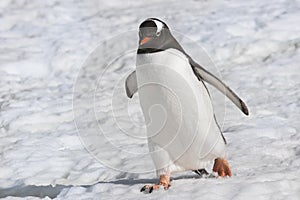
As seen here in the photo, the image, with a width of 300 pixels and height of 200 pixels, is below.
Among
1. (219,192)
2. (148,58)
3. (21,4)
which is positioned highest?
(148,58)

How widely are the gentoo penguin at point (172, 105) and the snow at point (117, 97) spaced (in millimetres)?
150

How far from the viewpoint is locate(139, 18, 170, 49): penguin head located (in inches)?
137

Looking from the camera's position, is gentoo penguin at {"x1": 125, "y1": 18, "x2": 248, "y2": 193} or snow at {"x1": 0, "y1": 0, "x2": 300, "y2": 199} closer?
gentoo penguin at {"x1": 125, "y1": 18, "x2": 248, "y2": 193}

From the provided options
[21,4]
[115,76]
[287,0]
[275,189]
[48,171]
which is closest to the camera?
[275,189]

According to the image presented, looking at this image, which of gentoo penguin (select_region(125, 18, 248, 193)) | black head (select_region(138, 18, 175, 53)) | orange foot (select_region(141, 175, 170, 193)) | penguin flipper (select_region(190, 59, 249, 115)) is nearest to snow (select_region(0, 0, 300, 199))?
orange foot (select_region(141, 175, 170, 193))

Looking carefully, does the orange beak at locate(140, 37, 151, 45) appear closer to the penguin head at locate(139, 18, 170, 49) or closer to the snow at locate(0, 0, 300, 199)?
the penguin head at locate(139, 18, 170, 49)

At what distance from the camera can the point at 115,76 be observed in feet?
23.7

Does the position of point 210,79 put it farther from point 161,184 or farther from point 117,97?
point 117,97

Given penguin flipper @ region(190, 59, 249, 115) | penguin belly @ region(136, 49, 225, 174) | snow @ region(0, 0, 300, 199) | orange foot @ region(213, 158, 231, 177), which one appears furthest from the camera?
snow @ region(0, 0, 300, 199)

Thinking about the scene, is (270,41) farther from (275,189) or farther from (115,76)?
(275,189)

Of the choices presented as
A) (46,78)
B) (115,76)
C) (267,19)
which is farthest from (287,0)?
(46,78)

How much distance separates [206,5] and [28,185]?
5553mm

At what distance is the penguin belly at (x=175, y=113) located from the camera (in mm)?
3453

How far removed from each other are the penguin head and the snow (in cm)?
77
